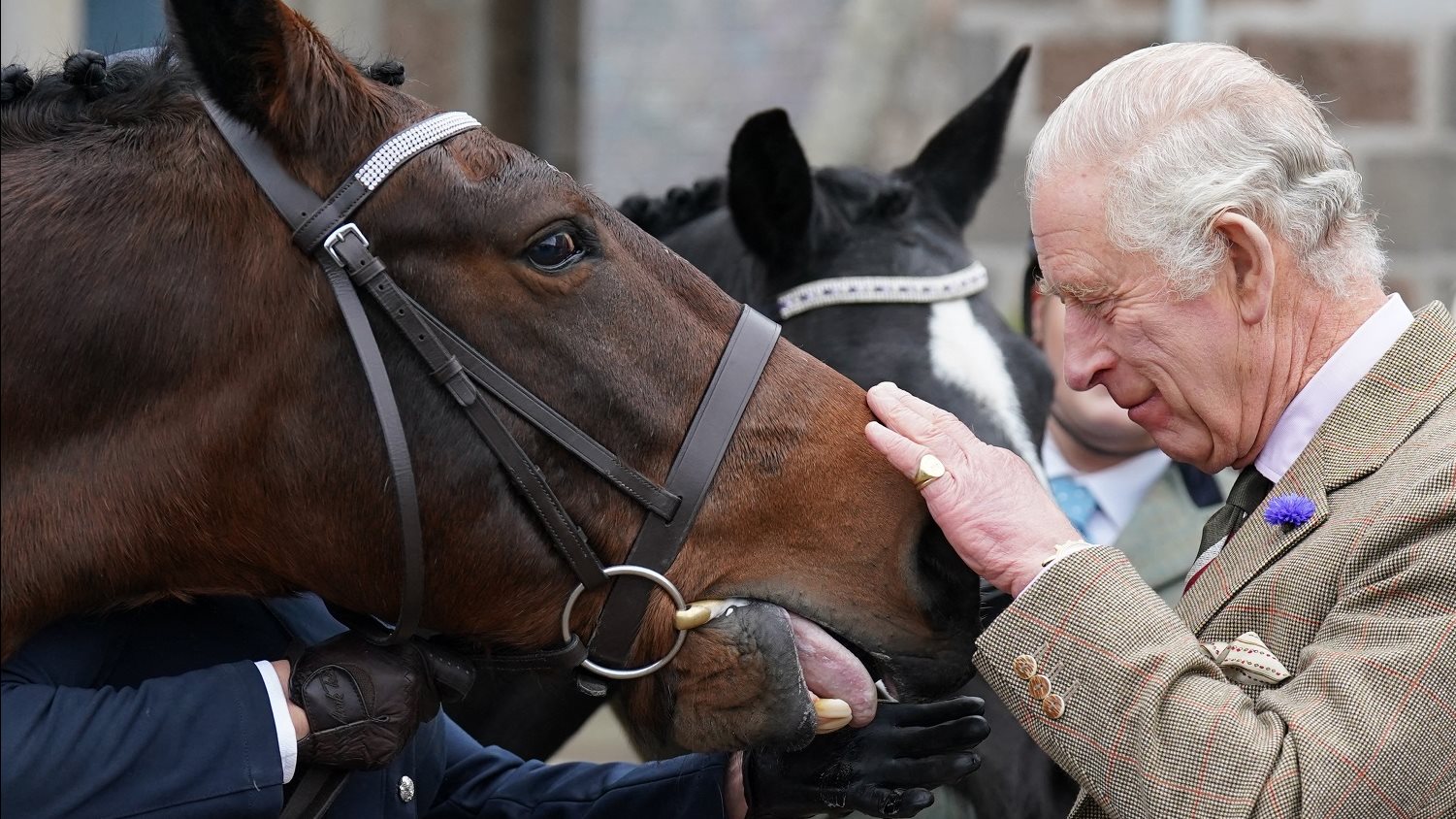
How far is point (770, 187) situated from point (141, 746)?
1.83 m

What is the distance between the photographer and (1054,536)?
78.7 inches

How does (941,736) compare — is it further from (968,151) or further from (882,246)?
(968,151)

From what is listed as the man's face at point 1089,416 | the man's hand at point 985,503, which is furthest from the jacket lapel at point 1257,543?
the man's face at point 1089,416

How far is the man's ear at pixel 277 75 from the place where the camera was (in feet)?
5.95

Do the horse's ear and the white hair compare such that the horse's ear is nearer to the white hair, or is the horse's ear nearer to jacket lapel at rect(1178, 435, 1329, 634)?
the white hair

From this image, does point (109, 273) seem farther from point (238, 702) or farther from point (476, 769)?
point (476, 769)

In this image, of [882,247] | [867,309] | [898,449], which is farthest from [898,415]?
[882,247]

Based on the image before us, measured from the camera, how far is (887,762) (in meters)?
2.09

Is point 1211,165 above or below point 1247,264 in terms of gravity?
above

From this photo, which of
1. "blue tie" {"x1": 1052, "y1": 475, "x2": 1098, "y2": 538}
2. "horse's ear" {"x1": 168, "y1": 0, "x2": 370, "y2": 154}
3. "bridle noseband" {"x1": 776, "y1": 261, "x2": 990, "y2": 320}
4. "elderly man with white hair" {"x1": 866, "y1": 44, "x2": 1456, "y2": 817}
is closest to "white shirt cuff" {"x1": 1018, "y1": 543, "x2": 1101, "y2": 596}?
"elderly man with white hair" {"x1": 866, "y1": 44, "x2": 1456, "y2": 817}

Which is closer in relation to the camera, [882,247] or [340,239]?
[340,239]

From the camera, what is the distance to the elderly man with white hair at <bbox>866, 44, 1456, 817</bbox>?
1775 millimetres

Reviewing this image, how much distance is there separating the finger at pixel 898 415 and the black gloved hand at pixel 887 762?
14.6 inches

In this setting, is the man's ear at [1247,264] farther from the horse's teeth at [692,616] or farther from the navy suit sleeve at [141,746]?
the navy suit sleeve at [141,746]
